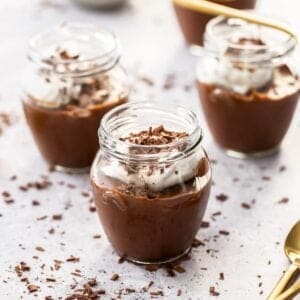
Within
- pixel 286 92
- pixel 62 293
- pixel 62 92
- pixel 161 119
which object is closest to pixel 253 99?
pixel 286 92

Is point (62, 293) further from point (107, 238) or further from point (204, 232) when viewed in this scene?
point (204, 232)

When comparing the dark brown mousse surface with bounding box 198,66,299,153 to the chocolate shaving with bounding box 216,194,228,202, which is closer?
the chocolate shaving with bounding box 216,194,228,202

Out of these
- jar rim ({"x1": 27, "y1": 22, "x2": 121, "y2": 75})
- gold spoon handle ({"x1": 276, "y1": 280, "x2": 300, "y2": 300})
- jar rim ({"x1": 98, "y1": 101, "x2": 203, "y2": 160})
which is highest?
jar rim ({"x1": 98, "y1": 101, "x2": 203, "y2": 160})

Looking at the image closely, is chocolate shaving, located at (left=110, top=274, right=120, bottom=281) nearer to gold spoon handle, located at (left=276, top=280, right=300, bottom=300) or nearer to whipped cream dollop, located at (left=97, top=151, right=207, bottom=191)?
whipped cream dollop, located at (left=97, top=151, right=207, bottom=191)

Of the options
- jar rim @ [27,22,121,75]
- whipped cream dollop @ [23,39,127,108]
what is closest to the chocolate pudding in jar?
jar rim @ [27,22,121,75]

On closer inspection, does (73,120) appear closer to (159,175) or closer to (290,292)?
(159,175)

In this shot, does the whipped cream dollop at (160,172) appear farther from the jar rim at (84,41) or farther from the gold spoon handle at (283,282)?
the jar rim at (84,41)
